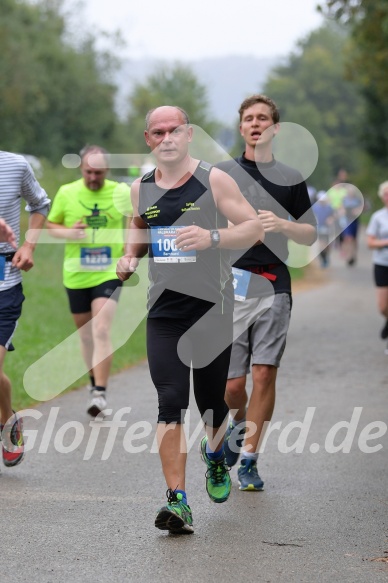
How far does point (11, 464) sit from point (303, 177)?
8.13 ft

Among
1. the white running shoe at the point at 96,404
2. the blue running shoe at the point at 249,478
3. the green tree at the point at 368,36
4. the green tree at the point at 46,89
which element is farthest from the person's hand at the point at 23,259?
the green tree at the point at 46,89

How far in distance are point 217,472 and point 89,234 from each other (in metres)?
3.92

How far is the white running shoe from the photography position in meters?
9.32

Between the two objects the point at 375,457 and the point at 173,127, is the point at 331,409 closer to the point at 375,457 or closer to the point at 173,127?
the point at 375,457

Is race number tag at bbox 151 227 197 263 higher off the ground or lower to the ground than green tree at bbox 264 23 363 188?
lower

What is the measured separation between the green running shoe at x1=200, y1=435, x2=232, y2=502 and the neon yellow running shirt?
144 inches

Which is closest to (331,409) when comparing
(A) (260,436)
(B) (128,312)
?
(A) (260,436)

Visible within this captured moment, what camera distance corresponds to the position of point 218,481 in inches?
248

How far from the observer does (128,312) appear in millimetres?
16891

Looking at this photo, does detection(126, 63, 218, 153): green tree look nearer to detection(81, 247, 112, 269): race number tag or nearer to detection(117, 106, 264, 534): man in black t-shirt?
detection(81, 247, 112, 269): race number tag

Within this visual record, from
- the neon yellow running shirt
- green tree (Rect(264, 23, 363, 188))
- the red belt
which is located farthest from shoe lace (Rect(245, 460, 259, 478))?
green tree (Rect(264, 23, 363, 188))

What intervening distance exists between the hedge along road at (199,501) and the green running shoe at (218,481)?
103 mm

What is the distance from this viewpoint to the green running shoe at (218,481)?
246 inches

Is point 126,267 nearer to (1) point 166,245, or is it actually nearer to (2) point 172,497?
(1) point 166,245
